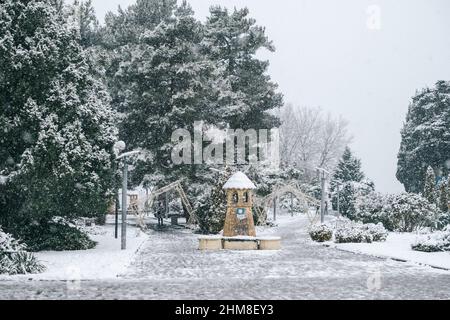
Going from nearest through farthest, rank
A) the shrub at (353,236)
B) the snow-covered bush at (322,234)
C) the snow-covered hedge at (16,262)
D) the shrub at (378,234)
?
the snow-covered hedge at (16,262), the shrub at (353,236), the shrub at (378,234), the snow-covered bush at (322,234)

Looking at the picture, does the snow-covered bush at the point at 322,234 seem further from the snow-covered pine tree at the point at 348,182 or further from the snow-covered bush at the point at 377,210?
the snow-covered pine tree at the point at 348,182

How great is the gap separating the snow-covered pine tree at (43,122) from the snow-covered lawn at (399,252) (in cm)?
1112

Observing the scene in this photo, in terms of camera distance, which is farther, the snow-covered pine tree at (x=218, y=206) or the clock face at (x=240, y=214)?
the snow-covered pine tree at (x=218, y=206)

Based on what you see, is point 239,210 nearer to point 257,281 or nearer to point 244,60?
point 257,281

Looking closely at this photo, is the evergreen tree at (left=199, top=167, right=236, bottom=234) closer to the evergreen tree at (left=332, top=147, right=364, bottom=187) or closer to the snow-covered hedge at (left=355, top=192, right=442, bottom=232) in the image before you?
the snow-covered hedge at (left=355, top=192, right=442, bottom=232)

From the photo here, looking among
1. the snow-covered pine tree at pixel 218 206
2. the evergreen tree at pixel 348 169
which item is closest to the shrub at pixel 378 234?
the snow-covered pine tree at pixel 218 206

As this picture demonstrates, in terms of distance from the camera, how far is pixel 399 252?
21.5 meters

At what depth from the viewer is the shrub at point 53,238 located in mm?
22016

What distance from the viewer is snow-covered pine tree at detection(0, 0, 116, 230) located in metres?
19.4

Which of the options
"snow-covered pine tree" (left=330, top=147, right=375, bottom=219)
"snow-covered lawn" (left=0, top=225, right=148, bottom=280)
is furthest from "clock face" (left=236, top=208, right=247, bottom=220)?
"snow-covered pine tree" (left=330, top=147, right=375, bottom=219)

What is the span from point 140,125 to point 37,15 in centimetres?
1996

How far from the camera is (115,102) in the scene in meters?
45.1

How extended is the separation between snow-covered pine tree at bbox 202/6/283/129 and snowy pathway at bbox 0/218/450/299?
81.8 ft

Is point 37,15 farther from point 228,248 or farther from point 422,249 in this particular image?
point 422,249
